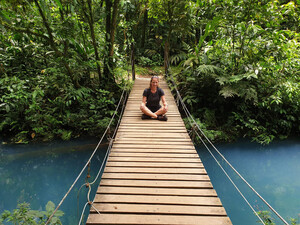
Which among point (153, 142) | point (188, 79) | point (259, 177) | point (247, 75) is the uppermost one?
point (247, 75)

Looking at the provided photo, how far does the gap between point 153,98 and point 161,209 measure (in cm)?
267

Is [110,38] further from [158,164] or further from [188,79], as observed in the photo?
[158,164]

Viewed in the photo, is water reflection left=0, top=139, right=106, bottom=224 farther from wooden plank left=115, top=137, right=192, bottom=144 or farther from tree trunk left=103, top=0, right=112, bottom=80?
tree trunk left=103, top=0, right=112, bottom=80

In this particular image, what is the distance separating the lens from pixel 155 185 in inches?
88.9

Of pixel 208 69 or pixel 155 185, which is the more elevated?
pixel 208 69

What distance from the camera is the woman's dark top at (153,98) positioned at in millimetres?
4211

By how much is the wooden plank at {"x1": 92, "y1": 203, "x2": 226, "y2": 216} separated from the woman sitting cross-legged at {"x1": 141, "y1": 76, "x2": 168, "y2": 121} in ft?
7.74

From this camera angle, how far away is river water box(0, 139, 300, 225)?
144 inches

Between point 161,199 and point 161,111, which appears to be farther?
point 161,111

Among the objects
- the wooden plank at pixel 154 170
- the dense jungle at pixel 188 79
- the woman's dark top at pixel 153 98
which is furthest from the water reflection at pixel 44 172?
the woman's dark top at pixel 153 98

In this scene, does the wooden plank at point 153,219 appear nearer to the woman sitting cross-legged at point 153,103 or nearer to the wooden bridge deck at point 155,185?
the wooden bridge deck at point 155,185

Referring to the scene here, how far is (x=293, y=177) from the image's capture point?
454 centimetres

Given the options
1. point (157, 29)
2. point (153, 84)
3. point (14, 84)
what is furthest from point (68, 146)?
point (157, 29)

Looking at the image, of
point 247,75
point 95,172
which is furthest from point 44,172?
point 247,75
